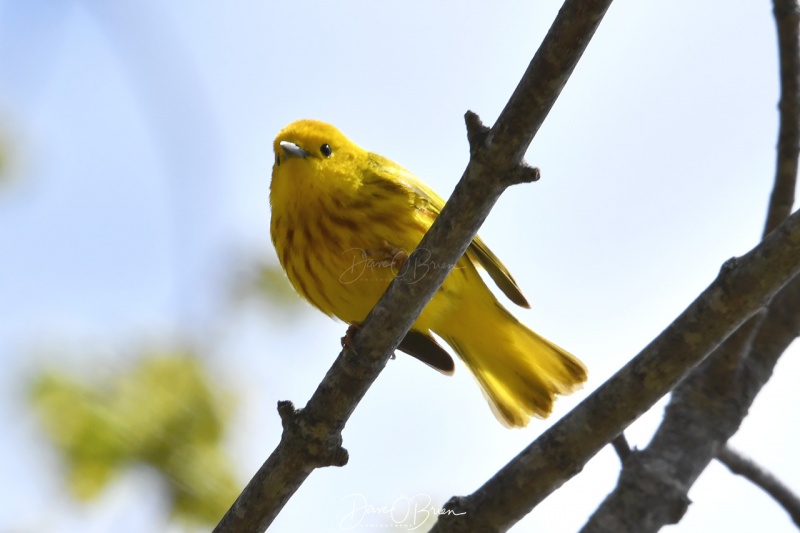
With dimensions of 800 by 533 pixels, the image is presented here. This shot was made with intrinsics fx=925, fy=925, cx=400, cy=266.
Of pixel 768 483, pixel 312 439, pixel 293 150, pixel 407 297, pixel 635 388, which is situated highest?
pixel 768 483

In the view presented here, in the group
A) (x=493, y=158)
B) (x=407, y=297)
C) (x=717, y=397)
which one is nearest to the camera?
(x=493, y=158)

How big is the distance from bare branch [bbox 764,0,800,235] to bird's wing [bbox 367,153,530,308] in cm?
111

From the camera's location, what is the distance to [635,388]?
3.02 m

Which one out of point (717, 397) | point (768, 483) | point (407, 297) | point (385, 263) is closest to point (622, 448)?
point (717, 397)

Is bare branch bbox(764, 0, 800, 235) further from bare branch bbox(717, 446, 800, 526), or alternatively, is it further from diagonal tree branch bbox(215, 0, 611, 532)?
diagonal tree branch bbox(215, 0, 611, 532)

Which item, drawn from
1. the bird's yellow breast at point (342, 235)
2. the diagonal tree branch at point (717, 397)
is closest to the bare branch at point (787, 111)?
the diagonal tree branch at point (717, 397)

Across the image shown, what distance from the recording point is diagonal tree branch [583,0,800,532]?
3695mm

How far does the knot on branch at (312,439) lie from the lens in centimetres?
302

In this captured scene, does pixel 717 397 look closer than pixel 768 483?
Yes

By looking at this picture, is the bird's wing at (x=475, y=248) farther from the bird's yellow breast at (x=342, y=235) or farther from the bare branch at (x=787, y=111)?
the bare branch at (x=787, y=111)

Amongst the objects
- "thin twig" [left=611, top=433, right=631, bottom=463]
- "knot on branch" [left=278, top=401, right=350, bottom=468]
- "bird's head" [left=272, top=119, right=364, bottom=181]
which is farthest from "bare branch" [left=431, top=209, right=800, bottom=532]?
"bird's head" [left=272, top=119, right=364, bottom=181]

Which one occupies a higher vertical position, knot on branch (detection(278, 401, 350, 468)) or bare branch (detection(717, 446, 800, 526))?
bare branch (detection(717, 446, 800, 526))

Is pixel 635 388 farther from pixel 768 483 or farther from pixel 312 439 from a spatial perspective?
pixel 768 483

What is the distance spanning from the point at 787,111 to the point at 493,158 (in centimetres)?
169
